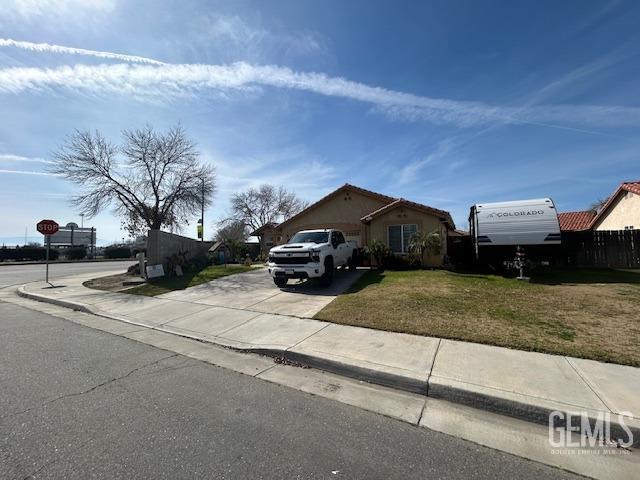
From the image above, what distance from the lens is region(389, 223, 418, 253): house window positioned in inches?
634

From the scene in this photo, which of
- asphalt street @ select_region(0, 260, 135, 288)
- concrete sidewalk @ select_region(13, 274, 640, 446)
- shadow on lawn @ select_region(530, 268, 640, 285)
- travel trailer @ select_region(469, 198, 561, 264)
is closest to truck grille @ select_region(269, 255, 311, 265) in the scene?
concrete sidewalk @ select_region(13, 274, 640, 446)

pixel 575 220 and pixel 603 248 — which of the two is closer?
pixel 603 248

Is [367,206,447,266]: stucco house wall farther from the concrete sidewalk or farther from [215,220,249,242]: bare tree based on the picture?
[215,220,249,242]: bare tree

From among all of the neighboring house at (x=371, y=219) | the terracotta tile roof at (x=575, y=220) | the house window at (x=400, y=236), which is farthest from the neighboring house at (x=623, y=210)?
the house window at (x=400, y=236)

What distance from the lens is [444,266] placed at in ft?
49.7

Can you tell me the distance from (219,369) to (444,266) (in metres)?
12.9

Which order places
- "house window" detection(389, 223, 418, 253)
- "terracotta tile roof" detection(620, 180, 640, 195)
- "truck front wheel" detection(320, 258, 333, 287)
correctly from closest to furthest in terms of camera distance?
"truck front wheel" detection(320, 258, 333, 287) → "house window" detection(389, 223, 418, 253) → "terracotta tile roof" detection(620, 180, 640, 195)

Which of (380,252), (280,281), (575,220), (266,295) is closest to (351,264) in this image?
(380,252)

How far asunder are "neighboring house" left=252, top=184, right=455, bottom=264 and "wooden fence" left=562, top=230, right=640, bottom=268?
5674 mm

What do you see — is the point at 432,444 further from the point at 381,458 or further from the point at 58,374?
the point at 58,374

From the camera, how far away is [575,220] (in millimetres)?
28703

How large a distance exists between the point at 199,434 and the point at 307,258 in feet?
24.4

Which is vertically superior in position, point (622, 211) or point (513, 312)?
point (622, 211)

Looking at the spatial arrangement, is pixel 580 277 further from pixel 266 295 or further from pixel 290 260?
pixel 266 295
